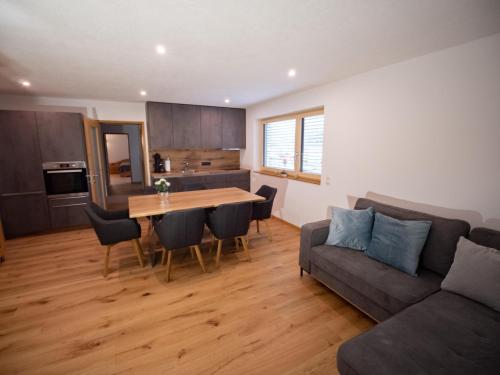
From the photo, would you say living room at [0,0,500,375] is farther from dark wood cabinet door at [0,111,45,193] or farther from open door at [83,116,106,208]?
open door at [83,116,106,208]

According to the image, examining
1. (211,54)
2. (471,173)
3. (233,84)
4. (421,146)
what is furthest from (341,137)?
(211,54)

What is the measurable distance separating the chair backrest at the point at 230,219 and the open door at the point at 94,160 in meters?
2.73

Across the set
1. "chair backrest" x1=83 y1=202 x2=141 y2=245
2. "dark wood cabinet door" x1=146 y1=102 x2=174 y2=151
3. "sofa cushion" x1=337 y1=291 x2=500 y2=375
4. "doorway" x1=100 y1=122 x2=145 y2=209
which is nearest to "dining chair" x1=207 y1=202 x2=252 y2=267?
"chair backrest" x1=83 y1=202 x2=141 y2=245

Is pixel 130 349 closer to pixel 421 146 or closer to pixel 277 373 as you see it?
pixel 277 373

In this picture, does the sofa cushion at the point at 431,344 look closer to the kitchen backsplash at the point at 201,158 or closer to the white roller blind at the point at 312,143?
the white roller blind at the point at 312,143

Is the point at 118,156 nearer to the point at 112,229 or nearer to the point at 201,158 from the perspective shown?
the point at 201,158

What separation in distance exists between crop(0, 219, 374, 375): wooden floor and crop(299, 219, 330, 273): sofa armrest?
0.28 meters

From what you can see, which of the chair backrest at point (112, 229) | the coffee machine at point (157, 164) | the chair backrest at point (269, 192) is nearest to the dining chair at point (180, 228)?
the chair backrest at point (112, 229)

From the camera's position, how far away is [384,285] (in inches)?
73.2

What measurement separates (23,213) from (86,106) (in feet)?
7.22

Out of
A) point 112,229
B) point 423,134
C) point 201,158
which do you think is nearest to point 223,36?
point 423,134

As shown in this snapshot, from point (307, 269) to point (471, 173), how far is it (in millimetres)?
1775

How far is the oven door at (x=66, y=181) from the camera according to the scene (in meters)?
3.99

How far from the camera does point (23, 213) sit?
3.89 metres
